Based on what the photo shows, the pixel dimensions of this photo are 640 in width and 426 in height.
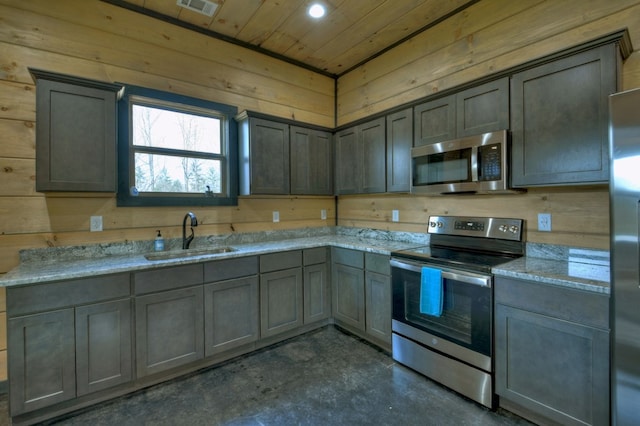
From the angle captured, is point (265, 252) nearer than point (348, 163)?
Yes

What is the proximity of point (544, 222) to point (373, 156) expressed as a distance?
1614mm

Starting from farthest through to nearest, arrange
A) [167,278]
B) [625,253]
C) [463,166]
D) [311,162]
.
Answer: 1. [311,162]
2. [463,166]
3. [167,278]
4. [625,253]

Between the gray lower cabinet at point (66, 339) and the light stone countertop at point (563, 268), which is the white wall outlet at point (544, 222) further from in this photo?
the gray lower cabinet at point (66, 339)

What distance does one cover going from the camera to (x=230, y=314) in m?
2.57

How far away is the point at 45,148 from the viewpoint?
2062 millimetres

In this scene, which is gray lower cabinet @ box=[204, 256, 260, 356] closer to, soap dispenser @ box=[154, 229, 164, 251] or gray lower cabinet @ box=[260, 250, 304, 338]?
gray lower cabinet @ box=[260, 250, 304, 338]

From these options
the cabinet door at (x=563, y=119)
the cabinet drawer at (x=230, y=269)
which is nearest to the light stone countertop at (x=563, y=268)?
the cabinet door at (x=563, y=119)

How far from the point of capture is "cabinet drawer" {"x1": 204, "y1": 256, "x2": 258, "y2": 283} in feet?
8.05

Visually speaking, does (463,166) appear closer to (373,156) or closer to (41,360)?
(373,156)

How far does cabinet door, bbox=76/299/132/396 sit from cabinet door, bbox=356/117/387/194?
7.85 ft

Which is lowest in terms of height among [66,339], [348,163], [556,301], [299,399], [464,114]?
[299,399]

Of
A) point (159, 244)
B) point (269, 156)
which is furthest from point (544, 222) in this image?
point (159, 244)

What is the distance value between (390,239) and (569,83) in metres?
2.00

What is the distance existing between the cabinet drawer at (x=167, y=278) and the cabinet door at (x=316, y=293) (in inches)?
43.1
